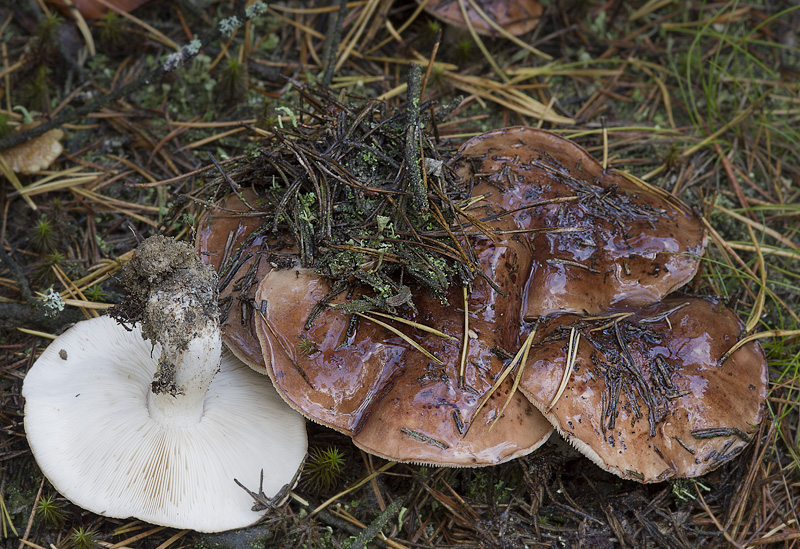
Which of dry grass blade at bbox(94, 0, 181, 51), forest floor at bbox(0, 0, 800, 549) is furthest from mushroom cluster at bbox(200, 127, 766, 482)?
dry grass blade at bbox(94, 0, 181, 51)

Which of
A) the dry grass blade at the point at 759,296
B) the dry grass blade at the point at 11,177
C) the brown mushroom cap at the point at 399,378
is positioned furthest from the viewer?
the dry grass blade at the point at 11,177

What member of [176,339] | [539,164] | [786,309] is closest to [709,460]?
[786,309]

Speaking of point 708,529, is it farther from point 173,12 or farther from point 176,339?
point 173,12

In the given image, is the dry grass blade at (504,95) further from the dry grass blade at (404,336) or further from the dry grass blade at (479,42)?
the dry grass blade at (404,336)

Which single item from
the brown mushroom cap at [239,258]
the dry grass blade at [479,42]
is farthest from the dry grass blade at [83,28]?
the dry grass blade at [479,42]

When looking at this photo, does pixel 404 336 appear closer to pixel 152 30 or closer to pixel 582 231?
pixel 582 231

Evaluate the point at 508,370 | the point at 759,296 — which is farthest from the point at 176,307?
the point at 759,296
